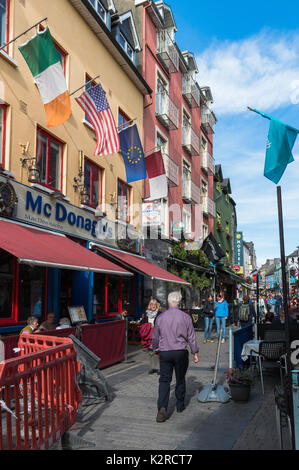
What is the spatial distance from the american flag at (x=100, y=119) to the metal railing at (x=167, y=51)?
35.3 ft

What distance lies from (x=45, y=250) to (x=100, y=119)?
440cm

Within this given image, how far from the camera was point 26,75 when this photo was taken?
10.3 meters

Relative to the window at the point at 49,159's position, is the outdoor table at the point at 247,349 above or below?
below

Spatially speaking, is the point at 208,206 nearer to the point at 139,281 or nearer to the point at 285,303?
the point at 139,281

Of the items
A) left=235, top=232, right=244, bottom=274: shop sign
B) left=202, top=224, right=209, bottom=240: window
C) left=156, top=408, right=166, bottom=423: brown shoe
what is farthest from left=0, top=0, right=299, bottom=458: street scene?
left=235, top=232, right=244, bottom=274: shop sign

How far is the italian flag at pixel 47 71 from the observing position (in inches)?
337

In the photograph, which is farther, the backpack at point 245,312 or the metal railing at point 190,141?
the metal railing at point 190,141

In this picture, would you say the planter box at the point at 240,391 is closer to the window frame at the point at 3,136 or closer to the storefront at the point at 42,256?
the storefront at the point at 42,256

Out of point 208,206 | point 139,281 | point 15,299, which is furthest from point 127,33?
point 208,206

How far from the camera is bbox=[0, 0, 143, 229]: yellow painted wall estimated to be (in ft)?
32.1

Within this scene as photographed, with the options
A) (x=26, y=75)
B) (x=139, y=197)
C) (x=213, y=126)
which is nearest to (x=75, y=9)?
(x=26, y=75)

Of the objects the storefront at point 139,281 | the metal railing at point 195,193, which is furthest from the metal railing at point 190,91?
the storefront at point 139,281
